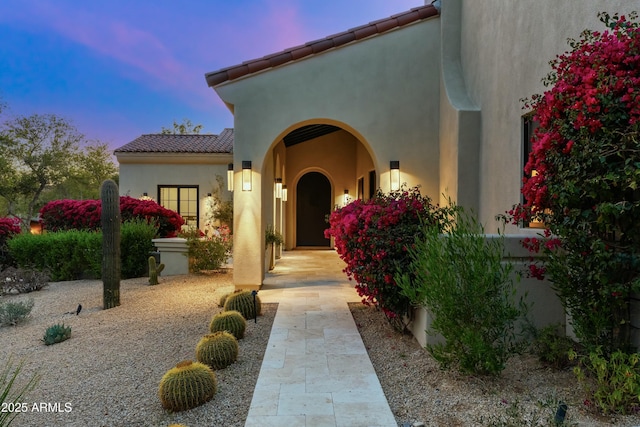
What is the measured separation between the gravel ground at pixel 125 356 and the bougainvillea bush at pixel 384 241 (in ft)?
5.09

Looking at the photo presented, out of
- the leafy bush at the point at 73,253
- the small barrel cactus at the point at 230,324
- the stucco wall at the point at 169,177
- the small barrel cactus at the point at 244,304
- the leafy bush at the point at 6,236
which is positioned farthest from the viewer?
the stucco wall at the point at 169,177

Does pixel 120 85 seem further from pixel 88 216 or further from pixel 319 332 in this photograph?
pixel 319 332

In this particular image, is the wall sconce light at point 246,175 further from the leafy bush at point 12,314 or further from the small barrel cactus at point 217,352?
the leafy bush at point 12,314

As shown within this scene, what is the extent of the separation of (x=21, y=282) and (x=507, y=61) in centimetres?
1049

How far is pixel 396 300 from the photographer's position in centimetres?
489

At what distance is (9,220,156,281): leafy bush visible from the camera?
32.0 ft

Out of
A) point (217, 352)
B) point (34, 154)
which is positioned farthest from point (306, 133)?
point (34, 154)

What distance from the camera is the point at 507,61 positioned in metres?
5.73

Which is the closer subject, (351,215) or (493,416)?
(493,416)

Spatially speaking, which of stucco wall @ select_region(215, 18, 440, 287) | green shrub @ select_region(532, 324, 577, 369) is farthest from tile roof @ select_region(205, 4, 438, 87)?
green shrub @ select_region(532, 324, 577, 369)

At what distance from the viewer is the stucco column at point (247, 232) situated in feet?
25.3

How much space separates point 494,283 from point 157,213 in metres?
11.4

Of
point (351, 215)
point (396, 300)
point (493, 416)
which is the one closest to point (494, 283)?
point (493, 416)

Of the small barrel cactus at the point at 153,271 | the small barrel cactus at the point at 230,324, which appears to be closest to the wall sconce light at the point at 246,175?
the small barrel cactus at the point at 153,271
